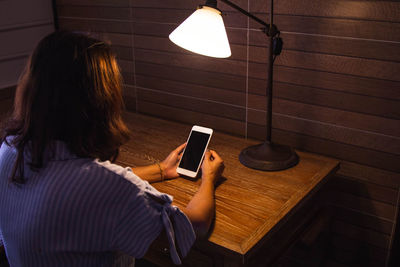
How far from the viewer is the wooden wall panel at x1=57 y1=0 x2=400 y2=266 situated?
4.99 ft

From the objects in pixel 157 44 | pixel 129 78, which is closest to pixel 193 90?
pixel 157 44

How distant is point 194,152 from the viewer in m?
1.54

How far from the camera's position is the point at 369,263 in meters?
1.76

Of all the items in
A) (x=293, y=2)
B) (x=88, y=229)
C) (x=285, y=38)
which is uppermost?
(x=293, y=2)

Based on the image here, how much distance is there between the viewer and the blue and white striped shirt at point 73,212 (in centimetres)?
96

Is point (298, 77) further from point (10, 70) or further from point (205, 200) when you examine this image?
point (10, 70)

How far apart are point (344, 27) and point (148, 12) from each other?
0.87m

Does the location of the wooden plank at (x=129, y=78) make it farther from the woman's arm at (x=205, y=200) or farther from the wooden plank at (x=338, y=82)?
the woman's arm at (x=205, y=200)

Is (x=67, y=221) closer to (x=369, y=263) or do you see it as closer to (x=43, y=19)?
(x=369, y=263)

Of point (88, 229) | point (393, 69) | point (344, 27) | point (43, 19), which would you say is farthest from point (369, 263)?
point (43, 19)

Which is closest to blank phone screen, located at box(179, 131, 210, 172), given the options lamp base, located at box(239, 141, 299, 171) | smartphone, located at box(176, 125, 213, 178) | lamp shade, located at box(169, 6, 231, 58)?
smartphone, located at box(176, 125, 213, 178)

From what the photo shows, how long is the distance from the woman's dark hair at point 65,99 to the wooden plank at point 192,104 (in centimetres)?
90

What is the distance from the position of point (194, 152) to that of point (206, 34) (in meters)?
0.39

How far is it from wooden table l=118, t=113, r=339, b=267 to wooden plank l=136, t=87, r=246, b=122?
0.10 meters
